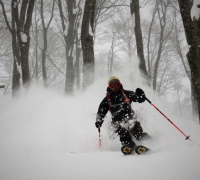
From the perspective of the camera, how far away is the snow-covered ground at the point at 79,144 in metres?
2.71

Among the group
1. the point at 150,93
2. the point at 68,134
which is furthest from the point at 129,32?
the point at 68,134

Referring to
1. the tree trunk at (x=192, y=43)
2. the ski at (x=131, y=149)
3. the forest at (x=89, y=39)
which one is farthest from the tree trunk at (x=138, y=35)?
the ski at (x=131, y=149)

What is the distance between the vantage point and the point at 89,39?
6.69 meters

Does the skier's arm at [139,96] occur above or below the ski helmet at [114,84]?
below

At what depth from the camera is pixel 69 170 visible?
115 inches

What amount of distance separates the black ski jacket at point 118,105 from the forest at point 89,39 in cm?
197

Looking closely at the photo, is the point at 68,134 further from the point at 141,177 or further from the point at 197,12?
the point at 197,12

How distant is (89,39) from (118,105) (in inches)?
119

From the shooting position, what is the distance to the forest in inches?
262

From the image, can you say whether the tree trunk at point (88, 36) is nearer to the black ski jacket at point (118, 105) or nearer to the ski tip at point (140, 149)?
the black ski jacket at point (118, 105)

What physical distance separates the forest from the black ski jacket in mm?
1971

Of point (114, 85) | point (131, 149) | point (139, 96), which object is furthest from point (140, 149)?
point (114, 85)

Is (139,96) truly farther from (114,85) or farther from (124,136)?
(124,136)

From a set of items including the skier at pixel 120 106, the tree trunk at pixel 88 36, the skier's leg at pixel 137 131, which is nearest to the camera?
the skier's leg at pixel 137 131
